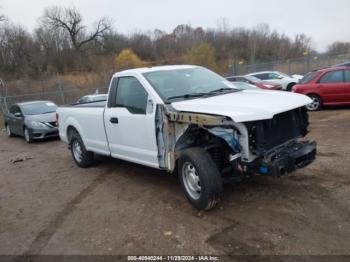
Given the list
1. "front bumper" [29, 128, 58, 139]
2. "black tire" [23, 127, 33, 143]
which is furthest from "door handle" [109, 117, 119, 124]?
"black tire" [23, 127, 33, 143]

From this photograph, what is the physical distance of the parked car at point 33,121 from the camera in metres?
12.8

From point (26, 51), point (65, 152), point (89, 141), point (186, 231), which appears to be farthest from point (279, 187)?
point (26, 51)

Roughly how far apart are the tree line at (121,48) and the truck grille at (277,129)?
116 feet

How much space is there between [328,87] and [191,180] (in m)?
9.64

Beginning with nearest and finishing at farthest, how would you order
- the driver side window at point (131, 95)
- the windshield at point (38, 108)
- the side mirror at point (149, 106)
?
the side mirror at point (149, 106) < the driver side window at point (131, 95) < the windshield at point (38, 108)

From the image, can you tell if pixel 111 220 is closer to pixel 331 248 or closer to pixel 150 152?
pixel 150 152

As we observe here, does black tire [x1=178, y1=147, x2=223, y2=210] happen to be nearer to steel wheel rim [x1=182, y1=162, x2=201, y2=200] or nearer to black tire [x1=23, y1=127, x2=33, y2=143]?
steel wheel rim [x1=182, y1=162, x2=201, y2=200]

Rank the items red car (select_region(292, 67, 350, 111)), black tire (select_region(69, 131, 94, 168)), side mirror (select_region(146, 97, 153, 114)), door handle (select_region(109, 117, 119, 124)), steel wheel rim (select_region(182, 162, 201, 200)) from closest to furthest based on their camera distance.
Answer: steel wheel rim (select_region(182, 162, 201, 200)) < side mirror (select_region(146, 97, 153, 114)) < door handle (select_region(109, 117, 119, 124)) < black tire (select_region(69, 131, 94, 168)) < red car (select_region(292, 67, 350, 111))

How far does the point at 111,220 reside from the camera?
5016mm

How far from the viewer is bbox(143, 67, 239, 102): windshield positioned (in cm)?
555

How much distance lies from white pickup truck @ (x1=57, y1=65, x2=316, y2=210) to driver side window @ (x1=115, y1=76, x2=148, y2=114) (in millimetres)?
16

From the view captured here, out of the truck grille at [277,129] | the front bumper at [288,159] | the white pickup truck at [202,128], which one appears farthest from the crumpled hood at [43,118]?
the front bumper at [288,159]

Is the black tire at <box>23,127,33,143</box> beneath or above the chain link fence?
beneath

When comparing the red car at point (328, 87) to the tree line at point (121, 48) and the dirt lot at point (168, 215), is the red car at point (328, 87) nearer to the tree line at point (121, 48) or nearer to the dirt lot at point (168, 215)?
the dirt lot at point (168, 215)
